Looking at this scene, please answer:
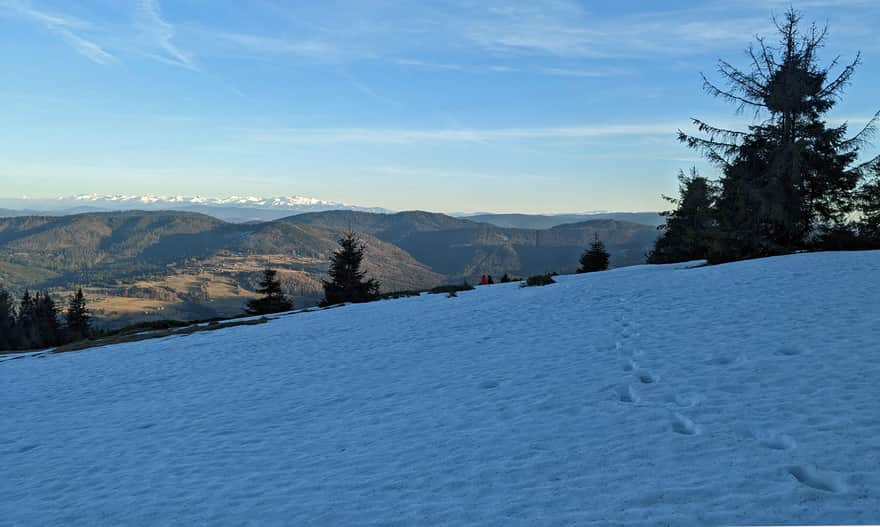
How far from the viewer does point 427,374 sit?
9.91 metres

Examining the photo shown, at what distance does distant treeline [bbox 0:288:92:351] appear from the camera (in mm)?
68125

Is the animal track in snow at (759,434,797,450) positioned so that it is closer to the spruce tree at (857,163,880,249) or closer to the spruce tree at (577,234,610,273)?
the spruce tree at (857,163,880,249)

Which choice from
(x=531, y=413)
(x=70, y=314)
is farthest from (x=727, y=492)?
(x=70, y=314)

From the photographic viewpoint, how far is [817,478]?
4.25 meters

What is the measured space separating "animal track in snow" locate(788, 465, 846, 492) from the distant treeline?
75.4 metres

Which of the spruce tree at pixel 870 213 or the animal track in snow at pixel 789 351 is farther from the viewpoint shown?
the spruce tree at pixel 870 213

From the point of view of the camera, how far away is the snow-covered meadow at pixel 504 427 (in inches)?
175

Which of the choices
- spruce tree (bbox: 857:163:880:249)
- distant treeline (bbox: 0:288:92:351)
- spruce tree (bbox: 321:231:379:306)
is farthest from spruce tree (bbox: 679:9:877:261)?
distant treeline (bbox: 0:288:92:351)

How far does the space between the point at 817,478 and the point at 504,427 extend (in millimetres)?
3273

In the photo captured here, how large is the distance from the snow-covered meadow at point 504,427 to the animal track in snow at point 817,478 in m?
0.02

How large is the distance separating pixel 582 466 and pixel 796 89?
1079 inches

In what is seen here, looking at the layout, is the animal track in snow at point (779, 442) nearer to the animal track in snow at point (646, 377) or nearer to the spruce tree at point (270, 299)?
the animal track in snow at point (646, 377)

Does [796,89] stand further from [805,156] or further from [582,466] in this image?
[582,466]

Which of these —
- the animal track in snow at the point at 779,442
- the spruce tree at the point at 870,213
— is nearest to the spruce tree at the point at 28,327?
the animal track in snow at the point at 779,442
